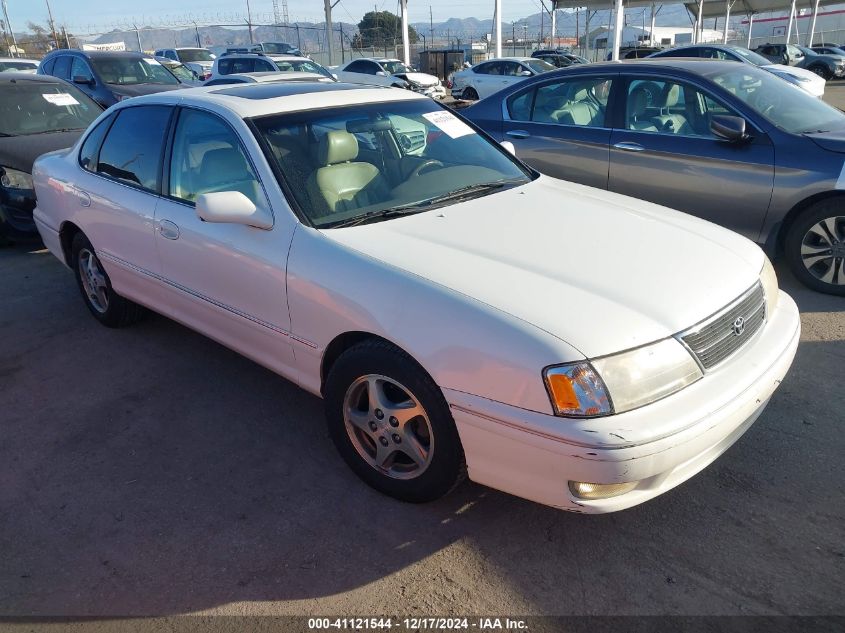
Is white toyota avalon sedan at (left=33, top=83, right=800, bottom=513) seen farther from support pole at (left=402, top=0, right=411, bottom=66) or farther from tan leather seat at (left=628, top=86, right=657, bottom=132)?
support pole at (left=402, top=0, right=411, bottom=66)

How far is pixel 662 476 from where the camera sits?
2.33 meters

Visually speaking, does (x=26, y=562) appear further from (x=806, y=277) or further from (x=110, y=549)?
(x=806, y=277)

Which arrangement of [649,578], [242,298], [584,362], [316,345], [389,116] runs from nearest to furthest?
[584,362], [649,578], [316,345], [242,298], [389,116]

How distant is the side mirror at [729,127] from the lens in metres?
4.88

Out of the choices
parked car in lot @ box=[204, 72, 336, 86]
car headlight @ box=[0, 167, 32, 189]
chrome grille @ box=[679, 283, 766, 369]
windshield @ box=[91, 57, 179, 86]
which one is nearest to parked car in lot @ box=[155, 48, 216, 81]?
windshield @ box=[91, 57, 179, 86]

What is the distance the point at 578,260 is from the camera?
2.71 m

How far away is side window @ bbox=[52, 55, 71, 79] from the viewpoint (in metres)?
13.4

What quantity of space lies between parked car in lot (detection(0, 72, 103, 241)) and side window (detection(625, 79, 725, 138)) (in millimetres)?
5538

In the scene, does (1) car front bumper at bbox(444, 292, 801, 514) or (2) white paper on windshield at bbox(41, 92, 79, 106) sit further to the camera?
(2) white paper on windshield at bbox(41, 92, 79, 106)

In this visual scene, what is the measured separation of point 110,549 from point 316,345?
1113 millimetres

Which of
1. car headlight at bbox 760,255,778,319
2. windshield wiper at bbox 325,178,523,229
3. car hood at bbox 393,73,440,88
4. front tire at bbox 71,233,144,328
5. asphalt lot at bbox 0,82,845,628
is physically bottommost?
asphalt lot at bbox 0,82,845,628

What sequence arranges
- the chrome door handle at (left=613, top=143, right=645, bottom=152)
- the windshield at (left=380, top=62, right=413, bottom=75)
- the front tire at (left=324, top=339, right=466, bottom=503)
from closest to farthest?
the front tire at (left=324, top=339, right=466, bottom=503), the chrome door handle at (left=613, top=143, right=645, bottom=152), the windshield at (left=380, top=62, right=413, bottom=75)

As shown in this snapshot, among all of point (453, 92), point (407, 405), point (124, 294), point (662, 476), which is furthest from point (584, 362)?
point (453, 92)

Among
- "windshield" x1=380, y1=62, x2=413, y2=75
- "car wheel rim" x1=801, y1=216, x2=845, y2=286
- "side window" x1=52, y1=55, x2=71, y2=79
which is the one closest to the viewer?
"car wheel rim" x1=801, y1=216, x2=845, y2=286
